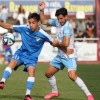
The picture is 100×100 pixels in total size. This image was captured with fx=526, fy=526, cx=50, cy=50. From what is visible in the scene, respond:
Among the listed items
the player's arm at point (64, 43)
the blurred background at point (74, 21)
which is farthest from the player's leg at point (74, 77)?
the blurred background at point (74, 21)

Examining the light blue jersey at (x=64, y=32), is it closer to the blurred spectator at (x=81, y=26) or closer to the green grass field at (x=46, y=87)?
the green grass field at (x=46, y=87)

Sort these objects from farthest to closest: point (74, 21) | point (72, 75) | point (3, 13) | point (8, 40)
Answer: point (74, 21)
point (3, 13)
point (8, 40)
point (72, 75)

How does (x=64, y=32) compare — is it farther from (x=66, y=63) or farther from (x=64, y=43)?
(x=66, y=63)

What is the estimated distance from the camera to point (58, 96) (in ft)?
39.7

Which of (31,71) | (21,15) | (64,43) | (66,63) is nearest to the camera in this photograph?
(64,43)

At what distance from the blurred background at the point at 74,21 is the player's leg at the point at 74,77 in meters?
13.7

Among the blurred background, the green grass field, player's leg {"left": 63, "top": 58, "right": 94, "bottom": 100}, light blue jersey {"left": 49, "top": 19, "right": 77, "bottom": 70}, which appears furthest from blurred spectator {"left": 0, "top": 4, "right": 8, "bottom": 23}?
player's leg {"left": 63, "top": 58, "right": 94, "bottom": 100}

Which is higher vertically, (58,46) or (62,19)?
(62,19)

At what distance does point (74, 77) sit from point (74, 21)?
17.9m

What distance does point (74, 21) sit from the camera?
94.6 feet

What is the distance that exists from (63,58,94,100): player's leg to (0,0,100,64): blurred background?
13677 mm

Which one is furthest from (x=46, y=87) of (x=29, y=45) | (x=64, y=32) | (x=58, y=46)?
(x=64, y=32)

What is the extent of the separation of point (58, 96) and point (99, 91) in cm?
146

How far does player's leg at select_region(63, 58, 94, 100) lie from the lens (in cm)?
1105
